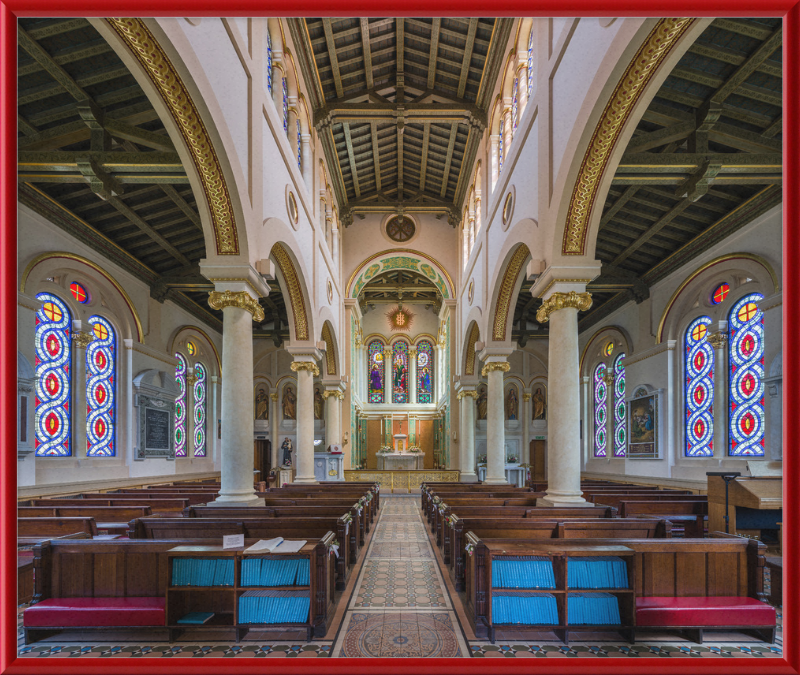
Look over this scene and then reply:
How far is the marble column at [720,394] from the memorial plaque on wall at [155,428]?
1347 cm

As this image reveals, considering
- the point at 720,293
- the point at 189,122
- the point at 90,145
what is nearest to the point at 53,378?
the point at 90,145

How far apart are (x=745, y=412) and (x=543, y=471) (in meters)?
13.6

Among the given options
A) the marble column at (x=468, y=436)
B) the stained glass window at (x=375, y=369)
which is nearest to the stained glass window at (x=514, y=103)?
the marble column at (x=468, y=436)

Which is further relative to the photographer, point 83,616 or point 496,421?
point 496,421

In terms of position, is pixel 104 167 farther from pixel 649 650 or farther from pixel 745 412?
pixel 745 412

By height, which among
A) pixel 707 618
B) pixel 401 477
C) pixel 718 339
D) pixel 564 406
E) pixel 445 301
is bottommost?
pixel 401 477

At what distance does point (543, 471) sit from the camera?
2414cm

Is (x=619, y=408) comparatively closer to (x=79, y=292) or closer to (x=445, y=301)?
(x=445, y=301)

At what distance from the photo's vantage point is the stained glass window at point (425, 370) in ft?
101

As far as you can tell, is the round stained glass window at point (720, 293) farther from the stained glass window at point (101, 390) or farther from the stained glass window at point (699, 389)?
the stained glass window at point (101, 390)

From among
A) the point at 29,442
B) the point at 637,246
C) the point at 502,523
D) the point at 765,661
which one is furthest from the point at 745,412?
the point at 29,442

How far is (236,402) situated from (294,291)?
5.43 m

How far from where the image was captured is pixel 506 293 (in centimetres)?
1245

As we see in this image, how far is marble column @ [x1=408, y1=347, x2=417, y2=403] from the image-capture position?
1200 inches
